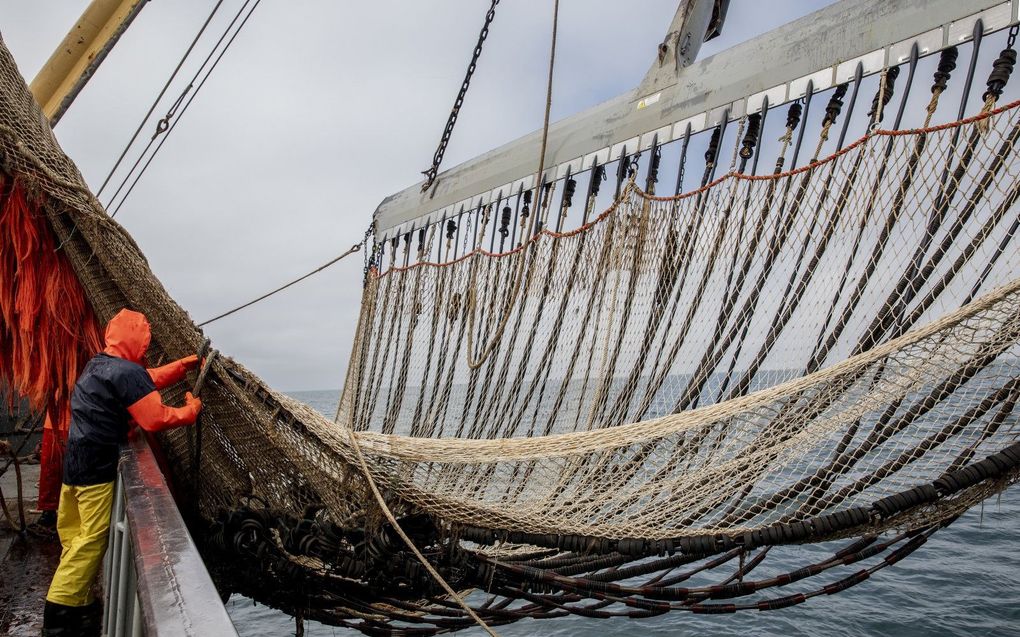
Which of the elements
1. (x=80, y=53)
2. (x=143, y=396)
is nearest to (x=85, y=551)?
(x=143, y=396)

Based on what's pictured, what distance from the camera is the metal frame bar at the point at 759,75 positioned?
159 inches

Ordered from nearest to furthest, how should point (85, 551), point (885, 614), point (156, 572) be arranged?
point (156, 572)
point (85, 551)
point (885, 614)

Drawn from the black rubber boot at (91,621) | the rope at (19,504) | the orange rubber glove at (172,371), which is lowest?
the black rubber boot at (91,621)

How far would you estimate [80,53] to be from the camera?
678 cm

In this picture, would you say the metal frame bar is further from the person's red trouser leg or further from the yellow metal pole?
the person's red trouser leg

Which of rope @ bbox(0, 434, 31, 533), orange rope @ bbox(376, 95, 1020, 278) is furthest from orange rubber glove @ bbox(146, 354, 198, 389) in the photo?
orange rope @ bbox(376, 95, 1020, 278)

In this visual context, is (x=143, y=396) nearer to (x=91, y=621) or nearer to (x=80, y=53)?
(x=91, y=621)

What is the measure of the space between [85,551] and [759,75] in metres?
4.83

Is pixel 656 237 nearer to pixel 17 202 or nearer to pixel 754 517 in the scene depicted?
pixel 754 517

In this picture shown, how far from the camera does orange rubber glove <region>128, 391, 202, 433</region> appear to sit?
10.1ft

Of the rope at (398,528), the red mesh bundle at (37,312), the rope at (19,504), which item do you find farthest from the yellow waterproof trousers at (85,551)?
the rope at (19,504)

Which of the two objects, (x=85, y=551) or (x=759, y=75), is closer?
(x=85, y=551)

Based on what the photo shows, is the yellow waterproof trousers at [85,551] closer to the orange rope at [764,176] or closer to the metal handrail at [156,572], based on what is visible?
the metal handrail at [156,572]

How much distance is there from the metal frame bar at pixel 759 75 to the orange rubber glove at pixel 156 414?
405 cm
